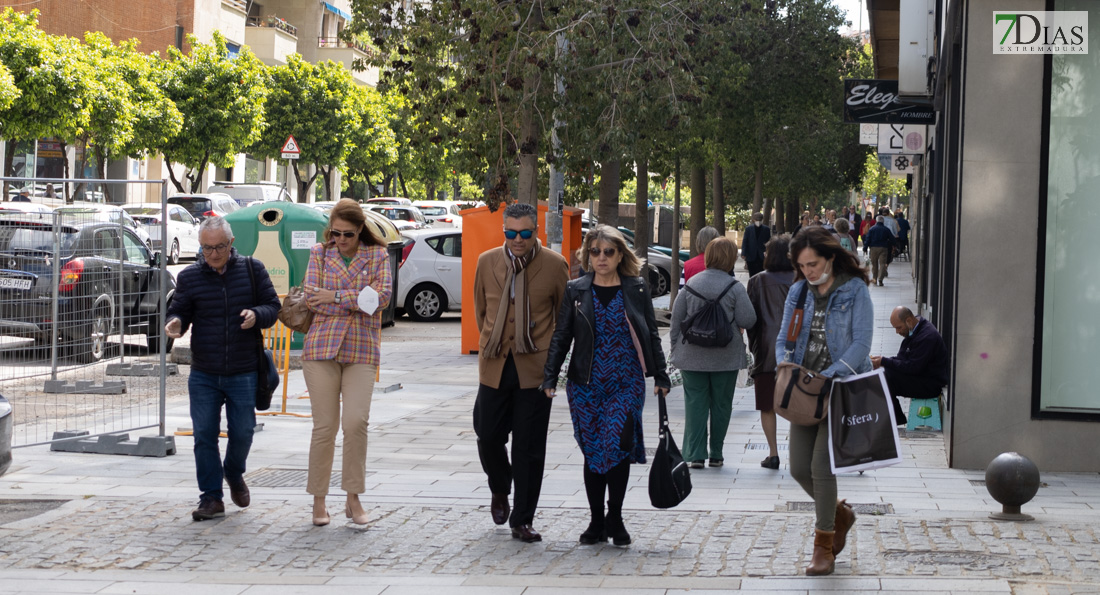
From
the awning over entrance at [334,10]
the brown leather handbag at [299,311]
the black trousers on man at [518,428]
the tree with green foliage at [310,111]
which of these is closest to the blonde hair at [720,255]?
the black trousers on man at [518,428]

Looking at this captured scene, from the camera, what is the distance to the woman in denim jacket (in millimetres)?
5820

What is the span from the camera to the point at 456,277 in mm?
20375

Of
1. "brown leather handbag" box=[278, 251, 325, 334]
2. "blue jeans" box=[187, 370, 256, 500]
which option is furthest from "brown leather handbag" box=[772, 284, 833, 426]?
"blue jeans" box=[187, 370, 256, 500]

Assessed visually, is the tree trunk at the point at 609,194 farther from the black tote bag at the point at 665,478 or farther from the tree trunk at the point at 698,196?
the black tote bag at the point at 665,478

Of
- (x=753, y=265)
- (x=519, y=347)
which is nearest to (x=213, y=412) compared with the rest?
(x=519, y=347)

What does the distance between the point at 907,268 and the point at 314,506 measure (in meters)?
34.5

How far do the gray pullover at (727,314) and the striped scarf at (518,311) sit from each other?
7.91 ft

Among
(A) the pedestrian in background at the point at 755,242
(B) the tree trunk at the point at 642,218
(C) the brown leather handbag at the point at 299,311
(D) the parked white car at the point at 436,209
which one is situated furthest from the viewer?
(D) the parked white car at the point at 436,209

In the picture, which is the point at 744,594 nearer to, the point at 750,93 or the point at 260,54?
the point at 750,93

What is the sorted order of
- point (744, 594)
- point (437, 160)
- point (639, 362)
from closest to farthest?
point (744, 594) < point (639, 362) < point (437, 160)

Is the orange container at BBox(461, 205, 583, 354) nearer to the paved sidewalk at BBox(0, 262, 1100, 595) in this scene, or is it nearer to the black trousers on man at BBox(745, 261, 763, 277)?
the paved sidewalk at BBox(0, 262, 1100, 595)

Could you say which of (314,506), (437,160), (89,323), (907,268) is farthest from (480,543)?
(907,268)

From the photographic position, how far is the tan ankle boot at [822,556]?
5.68m

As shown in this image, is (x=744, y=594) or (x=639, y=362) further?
(x=639, y=362)
